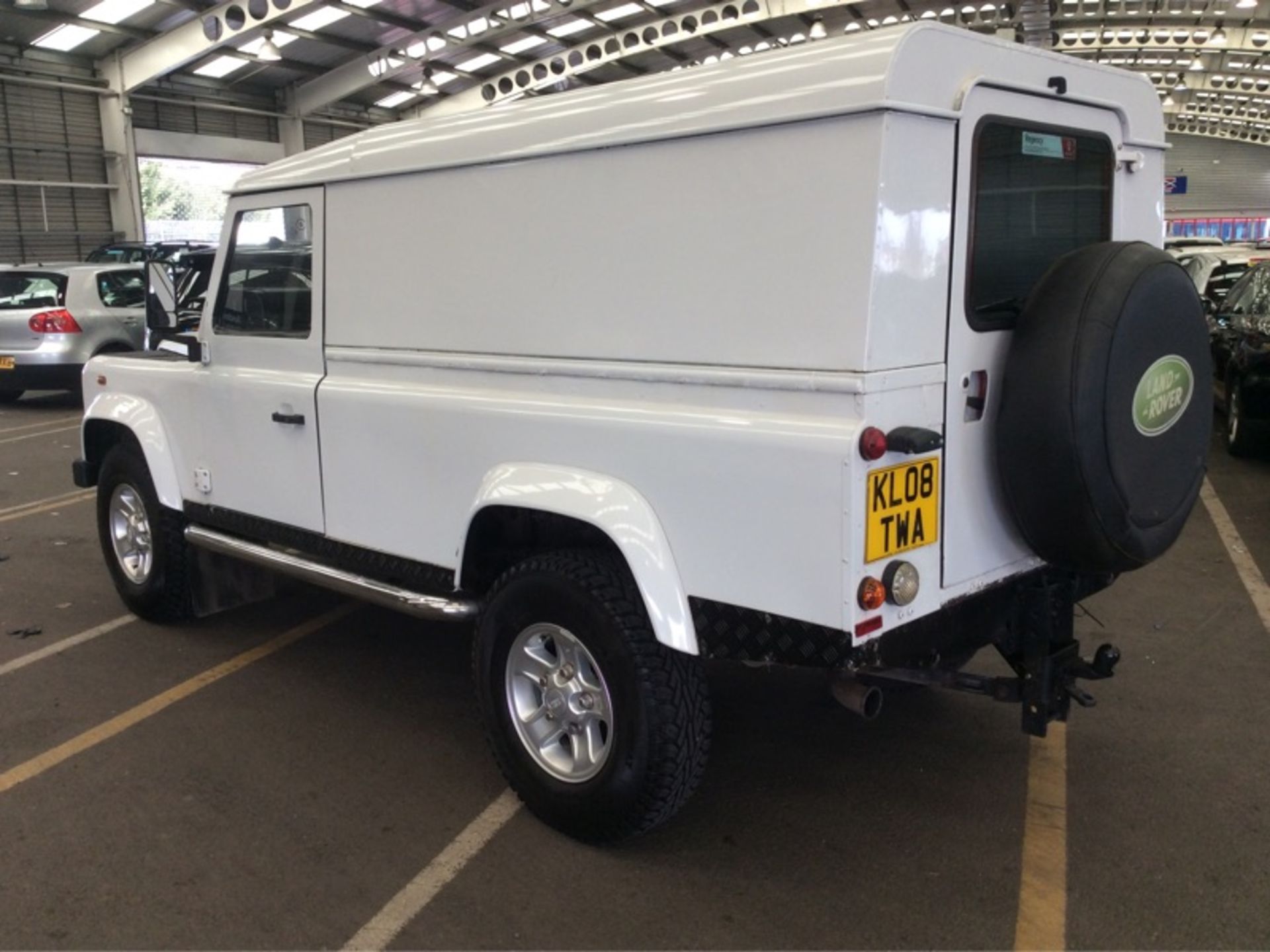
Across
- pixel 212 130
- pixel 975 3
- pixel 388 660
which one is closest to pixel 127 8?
pixel 212 130

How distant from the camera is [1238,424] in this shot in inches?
346

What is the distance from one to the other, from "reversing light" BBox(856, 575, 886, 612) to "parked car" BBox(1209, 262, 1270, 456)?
22.2ft

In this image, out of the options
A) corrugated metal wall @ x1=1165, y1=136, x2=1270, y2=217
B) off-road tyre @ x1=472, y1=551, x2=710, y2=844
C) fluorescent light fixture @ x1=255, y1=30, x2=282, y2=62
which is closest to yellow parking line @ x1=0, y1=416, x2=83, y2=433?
fluorescent light fixture @ x1=255, y1=30, x2=282, y2=62

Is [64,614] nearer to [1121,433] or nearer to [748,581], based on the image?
[748,581]

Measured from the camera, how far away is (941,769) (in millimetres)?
3703

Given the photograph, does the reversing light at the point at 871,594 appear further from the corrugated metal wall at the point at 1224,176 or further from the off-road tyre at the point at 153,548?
the corrugated metal wall at the point at 1224,176

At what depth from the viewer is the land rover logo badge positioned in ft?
9.30

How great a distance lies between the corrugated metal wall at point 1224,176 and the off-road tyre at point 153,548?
44.0 m

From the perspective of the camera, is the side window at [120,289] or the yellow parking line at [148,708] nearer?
the yellow parking line at [148,708]

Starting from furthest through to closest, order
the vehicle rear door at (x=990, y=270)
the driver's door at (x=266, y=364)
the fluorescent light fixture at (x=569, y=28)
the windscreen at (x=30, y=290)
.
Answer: the fluorescent light fixture at (x=569, y=28)
the windscreen at (x=30, y=290)
the driver's door at (x=266, y=364)
the vehicle rear door at (x=990, y=270)

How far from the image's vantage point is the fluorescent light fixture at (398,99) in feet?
84.2

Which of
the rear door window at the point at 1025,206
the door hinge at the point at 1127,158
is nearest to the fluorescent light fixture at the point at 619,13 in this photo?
the door hinge at the point at 1127,158

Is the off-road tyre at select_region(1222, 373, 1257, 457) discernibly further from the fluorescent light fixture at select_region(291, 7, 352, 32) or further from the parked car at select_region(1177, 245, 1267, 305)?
the fluorescent light fixture at select_region(291, 7, 352, 32)

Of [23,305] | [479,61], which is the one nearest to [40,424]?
[23,305]
